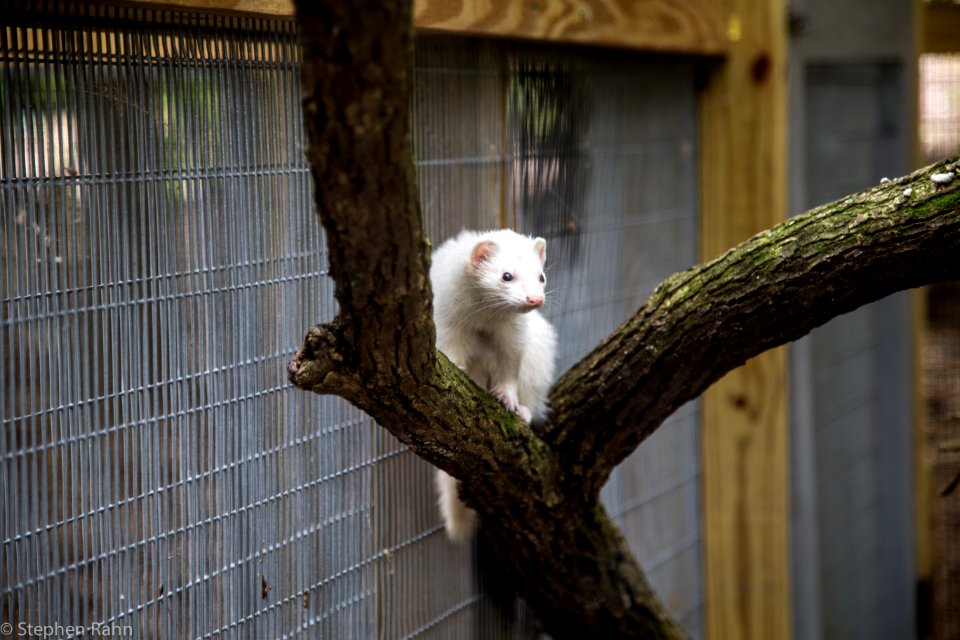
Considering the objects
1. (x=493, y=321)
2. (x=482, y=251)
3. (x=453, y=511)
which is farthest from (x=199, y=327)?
(x=453, y=511)

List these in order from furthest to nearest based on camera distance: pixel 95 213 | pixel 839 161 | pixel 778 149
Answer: pixel 839 161, pixel 778 149, pixel 95 213

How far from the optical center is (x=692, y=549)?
417 centimetres

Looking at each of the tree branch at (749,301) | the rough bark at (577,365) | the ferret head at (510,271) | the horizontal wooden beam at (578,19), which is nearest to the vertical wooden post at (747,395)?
the horizontal wooden beam at (578,19)

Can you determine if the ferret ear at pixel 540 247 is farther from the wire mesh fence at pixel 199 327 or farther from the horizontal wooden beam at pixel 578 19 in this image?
the horizontal wooden beam at pixel 578 19

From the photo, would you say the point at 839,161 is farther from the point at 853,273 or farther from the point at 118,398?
the point at 118,398

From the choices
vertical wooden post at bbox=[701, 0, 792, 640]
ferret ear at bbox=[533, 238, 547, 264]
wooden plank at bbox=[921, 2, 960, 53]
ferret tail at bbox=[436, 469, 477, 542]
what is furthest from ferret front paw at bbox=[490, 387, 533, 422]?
Answer: wooden plank at bbox=[921, 2, 960, 53]

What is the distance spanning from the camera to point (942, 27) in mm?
6016

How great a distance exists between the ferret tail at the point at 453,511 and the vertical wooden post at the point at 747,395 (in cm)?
150

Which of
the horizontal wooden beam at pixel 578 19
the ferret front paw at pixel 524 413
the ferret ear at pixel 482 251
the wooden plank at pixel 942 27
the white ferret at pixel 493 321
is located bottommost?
the ferret front paw at pixel 524 413

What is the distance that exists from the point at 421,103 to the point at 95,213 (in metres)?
1.01

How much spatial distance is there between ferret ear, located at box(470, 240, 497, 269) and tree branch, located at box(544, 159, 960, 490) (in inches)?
14.7

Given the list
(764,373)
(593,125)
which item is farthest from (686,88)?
(764,373)

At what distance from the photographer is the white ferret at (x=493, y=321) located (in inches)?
103

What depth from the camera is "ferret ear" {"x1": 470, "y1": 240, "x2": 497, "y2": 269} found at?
263 centimetres
